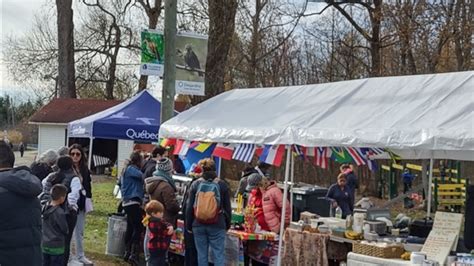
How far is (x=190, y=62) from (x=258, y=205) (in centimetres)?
285

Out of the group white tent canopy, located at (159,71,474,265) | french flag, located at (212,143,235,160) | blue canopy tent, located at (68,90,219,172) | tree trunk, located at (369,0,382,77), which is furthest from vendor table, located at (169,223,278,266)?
tree trunk, located at (369,0,382,77)

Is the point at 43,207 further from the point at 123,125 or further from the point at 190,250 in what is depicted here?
the point at 123,125

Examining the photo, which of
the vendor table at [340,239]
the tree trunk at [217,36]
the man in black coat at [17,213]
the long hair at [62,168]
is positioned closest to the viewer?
the man in black coat at [17,213]

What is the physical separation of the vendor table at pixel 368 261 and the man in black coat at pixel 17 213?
318 centimetres

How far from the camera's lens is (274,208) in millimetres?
8195

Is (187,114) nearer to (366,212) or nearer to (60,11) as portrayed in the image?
(366,212)

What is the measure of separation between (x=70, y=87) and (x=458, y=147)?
2166 centimetres

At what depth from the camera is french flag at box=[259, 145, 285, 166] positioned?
24.6ft

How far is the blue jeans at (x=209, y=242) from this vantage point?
7.88 metres

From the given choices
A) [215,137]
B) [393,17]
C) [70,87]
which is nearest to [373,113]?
[215,137]

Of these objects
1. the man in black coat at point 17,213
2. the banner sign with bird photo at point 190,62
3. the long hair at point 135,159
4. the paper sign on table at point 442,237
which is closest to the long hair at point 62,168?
the long hair at point 135,159

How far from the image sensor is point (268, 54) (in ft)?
89.8

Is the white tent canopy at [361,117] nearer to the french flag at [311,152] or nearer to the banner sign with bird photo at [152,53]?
the french flag at [311,152]

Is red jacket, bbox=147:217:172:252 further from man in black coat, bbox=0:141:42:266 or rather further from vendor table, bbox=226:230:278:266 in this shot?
man in black coat, bbox=0:141:42:266
